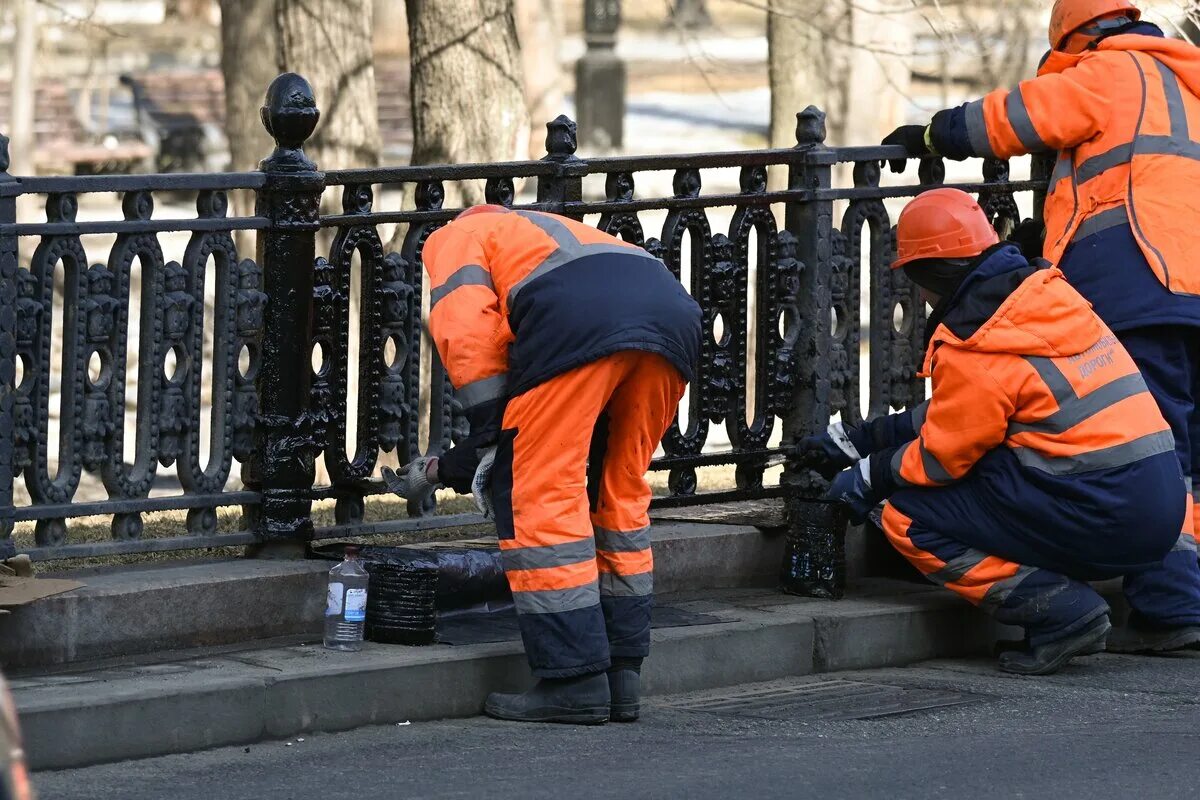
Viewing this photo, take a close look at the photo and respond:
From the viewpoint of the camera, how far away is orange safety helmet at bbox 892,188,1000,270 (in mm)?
6254

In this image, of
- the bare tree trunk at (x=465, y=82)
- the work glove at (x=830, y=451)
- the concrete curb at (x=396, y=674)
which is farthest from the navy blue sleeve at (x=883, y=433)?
the bare tree trunk at (x=465, y=82)

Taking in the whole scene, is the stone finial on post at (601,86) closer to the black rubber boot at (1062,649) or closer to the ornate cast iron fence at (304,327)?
the ornate cast iron fence at (304,327)

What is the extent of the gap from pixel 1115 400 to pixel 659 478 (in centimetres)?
330

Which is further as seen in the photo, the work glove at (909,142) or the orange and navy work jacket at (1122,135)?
the work glove at (909,142)

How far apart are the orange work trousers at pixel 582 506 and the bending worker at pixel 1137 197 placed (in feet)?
6.25

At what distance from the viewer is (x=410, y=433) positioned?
626 centimetres

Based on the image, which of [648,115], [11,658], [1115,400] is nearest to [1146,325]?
[1115,400]

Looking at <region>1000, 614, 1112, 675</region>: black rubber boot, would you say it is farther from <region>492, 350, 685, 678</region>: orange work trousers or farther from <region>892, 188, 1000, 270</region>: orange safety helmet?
<region>492, 350, 685, 678</region>: orange work trousers

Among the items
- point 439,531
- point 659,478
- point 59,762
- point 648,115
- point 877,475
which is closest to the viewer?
point 59,762

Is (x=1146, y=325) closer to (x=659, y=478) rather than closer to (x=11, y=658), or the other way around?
(x=659, y=478)

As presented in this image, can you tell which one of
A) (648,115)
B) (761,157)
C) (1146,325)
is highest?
(648,115)

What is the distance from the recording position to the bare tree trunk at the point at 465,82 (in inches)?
410

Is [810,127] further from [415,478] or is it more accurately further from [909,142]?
[415,478]

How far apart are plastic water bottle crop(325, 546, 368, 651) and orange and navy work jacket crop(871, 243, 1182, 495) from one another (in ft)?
5.83
